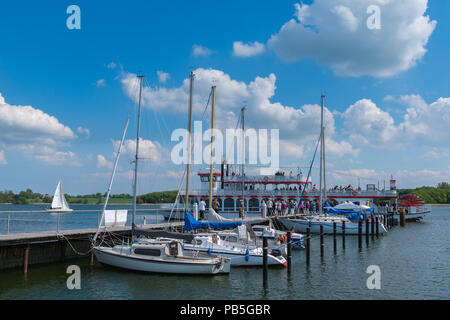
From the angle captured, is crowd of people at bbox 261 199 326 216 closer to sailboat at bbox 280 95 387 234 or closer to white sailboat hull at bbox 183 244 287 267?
sailboat at bbox 280 95 387 234

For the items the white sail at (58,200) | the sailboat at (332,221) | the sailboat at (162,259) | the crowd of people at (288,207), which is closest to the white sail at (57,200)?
the white sail at (58,200)

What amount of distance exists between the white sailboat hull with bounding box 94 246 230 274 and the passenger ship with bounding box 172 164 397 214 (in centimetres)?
2875

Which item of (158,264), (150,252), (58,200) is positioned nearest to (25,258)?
(150,252)

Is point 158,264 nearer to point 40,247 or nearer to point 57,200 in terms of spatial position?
point 40,247

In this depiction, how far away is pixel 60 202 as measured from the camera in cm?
7944

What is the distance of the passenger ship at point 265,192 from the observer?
159 ft

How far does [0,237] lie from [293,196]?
121 ft

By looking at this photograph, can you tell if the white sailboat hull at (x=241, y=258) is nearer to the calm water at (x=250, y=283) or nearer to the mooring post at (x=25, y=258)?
the calm water at (x=250, y=283)

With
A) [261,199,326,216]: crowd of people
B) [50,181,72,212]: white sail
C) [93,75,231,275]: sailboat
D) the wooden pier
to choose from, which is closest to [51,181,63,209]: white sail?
[50,181,72,212]: white sail

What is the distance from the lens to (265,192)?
49156mm

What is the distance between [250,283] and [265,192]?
31.8 metres

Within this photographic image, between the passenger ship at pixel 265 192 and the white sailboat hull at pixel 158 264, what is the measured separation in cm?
2875
